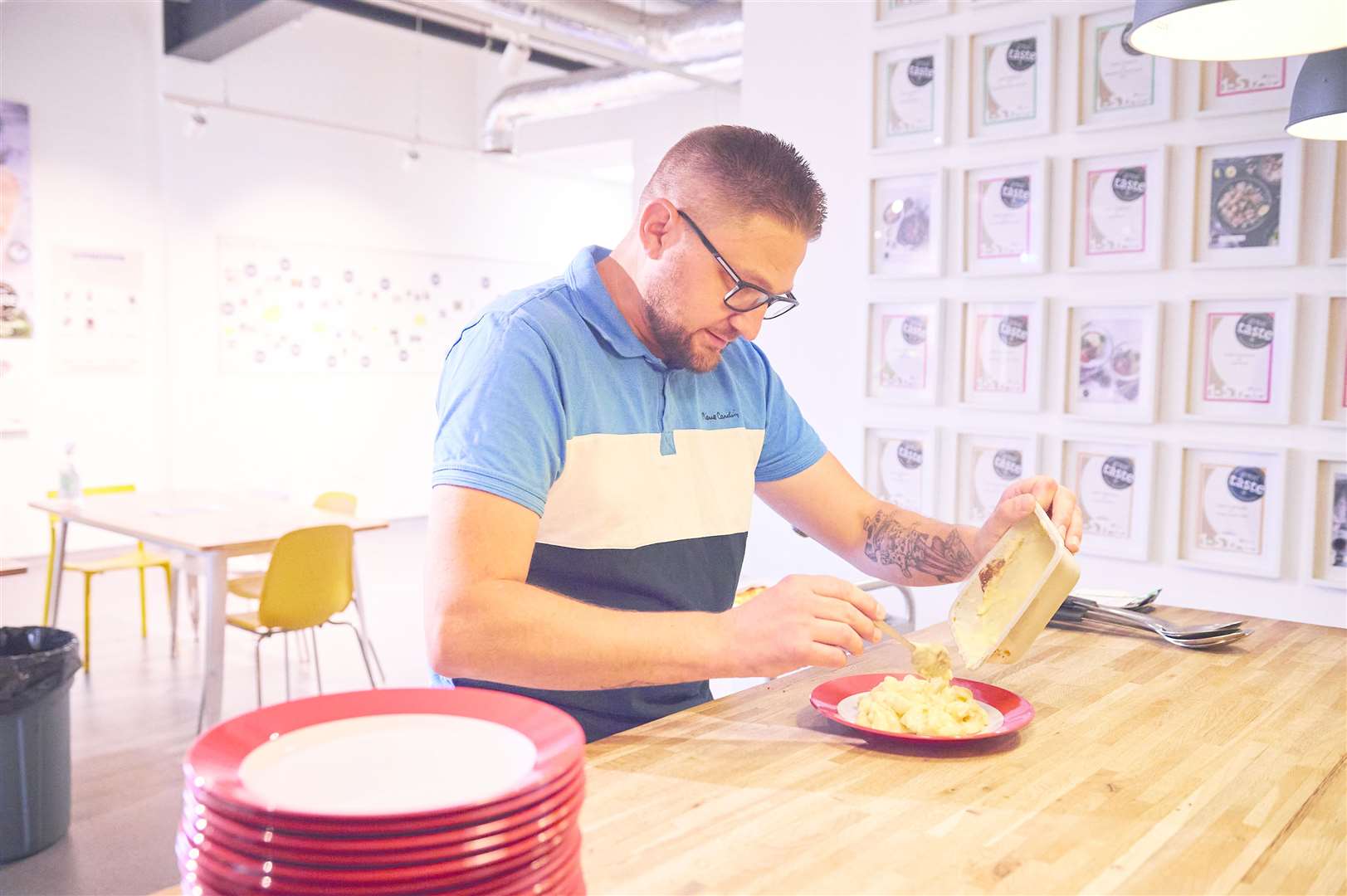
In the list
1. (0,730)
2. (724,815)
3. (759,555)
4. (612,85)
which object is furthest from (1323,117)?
(612,85)

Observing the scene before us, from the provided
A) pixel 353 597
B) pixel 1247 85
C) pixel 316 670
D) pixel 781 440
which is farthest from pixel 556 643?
pixel 316 670

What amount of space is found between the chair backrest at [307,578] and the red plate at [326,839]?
Answer: 3535mm

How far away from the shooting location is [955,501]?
3.56 metres

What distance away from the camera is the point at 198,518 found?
4.63 m

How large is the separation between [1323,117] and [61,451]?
781 cm

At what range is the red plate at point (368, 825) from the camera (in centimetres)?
65

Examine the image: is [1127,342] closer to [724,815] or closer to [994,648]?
[994,648]

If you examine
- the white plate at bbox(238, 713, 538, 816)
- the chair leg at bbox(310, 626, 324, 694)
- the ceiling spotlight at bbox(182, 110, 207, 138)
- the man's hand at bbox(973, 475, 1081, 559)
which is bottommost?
the chair leg at bbox(310, 626, 324, 694)

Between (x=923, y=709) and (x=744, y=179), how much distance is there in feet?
2.61

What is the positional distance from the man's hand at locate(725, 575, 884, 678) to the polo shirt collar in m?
0.54

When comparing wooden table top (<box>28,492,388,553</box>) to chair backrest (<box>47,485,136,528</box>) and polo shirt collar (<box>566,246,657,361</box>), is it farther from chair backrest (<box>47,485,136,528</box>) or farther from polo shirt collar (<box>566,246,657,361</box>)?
polo shirt collar (<box>566,246,657,361</box>)

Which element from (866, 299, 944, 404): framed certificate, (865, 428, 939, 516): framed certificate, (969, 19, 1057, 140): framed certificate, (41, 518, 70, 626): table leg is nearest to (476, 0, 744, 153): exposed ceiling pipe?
(969, 19, 1057, 140): framed certificate

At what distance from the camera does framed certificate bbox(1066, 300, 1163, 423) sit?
3.14 metres

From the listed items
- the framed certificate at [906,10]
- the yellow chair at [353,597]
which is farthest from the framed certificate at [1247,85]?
the yellow chair at [353,597]
